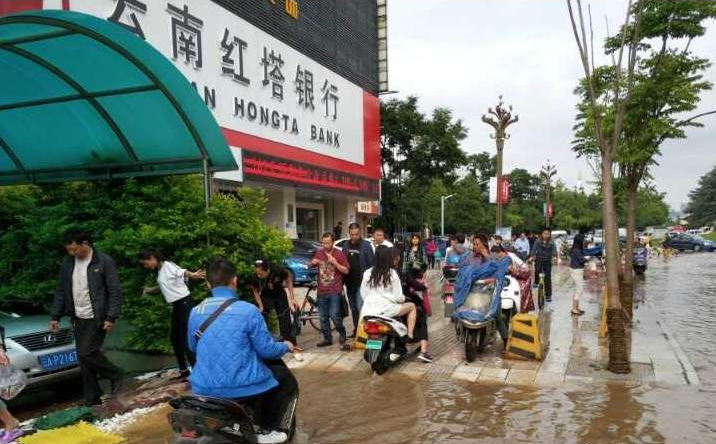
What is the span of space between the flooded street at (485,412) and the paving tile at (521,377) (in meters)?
0.19

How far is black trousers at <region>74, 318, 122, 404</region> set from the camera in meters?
5.58

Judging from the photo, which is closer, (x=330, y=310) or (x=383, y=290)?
(x=383, y=290)

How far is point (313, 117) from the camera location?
24500mm

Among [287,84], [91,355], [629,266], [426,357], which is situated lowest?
[426,357]

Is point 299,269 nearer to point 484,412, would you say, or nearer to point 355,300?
point 355,300

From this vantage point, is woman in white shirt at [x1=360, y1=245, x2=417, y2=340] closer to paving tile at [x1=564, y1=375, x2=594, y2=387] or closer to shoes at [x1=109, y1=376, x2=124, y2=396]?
paving tile at [x1=564, y1=375, x2=594, y2=387]

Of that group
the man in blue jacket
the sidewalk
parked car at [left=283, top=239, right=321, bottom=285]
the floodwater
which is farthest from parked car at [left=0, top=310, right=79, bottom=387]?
parked car at [left=283, top=239, right=321, bottom=285]

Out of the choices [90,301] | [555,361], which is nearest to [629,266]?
[555,361]

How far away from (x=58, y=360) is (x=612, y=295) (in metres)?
6.30

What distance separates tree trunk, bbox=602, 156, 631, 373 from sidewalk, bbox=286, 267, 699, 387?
185 millimetres

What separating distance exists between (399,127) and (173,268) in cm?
3323

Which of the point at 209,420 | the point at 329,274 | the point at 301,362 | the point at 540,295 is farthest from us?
the point at 540,295

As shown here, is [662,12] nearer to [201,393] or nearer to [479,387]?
[479,387]

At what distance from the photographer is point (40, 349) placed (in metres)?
5.84
